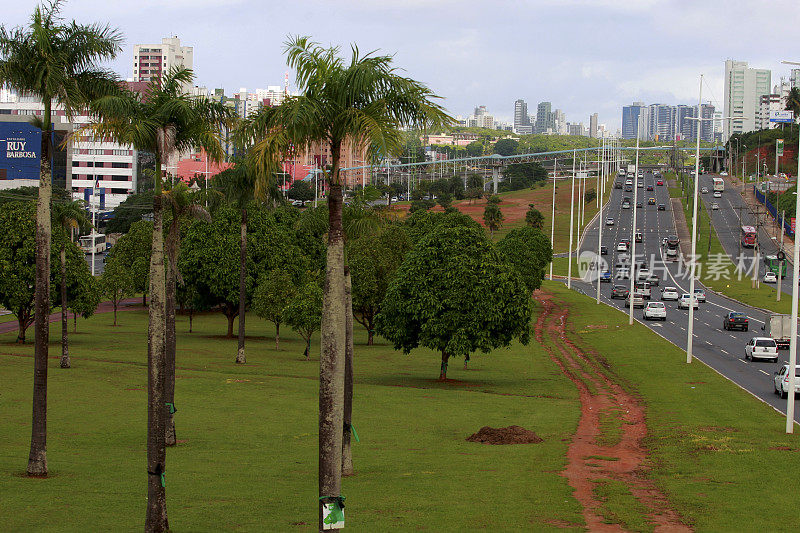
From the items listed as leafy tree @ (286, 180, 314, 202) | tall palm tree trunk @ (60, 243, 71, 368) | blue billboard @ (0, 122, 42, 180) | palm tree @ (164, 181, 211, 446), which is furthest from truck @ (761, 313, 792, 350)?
leafy tree @ (286, 180, 314, 202)

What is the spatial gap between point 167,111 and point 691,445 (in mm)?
18556

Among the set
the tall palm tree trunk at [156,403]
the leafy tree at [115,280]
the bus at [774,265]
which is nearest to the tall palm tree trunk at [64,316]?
the leafy tree at [115,280]

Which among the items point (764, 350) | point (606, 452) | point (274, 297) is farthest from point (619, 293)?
point (606, 452)

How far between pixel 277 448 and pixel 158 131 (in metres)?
11.0

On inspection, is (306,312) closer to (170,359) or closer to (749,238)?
(170,359)

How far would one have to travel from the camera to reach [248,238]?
64.3 metres

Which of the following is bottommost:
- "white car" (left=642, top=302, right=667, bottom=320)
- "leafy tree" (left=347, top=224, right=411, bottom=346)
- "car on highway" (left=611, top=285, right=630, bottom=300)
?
"white car" (left=642, top=302, right=667, bottom=320)

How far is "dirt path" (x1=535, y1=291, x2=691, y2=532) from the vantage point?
18.9 metres

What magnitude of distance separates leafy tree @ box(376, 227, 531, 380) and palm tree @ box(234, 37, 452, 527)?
2664cm

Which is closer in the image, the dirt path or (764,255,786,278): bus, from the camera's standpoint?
the dirt path

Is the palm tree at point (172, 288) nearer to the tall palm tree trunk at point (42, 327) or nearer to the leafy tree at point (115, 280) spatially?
the tall palm tree trunk at point (42, 327)

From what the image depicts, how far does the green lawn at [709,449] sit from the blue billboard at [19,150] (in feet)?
A: 183

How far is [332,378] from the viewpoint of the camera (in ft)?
43.9

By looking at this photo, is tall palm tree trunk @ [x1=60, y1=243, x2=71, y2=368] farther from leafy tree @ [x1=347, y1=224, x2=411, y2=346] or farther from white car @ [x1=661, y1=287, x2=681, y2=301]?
white car @ [x1=661, y1=287, x2=681, y2=301]
